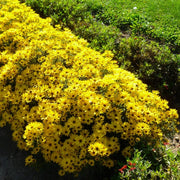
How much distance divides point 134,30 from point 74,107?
3.97 meters

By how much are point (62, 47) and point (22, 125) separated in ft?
4.51

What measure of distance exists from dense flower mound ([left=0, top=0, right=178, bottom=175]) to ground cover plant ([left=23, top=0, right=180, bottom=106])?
1486 millimetres

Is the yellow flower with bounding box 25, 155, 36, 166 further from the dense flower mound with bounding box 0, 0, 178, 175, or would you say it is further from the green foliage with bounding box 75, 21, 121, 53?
the green foliage with bounding box 75, 21, 121, 53

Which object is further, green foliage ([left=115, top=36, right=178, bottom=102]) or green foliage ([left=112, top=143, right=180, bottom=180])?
green foliage ([left=115, top=36, right=178, bottom=102])

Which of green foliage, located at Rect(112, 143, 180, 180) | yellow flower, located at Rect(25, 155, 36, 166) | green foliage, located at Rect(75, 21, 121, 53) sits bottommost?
yellow flower, located at Rect(25, 155, 36, 166)

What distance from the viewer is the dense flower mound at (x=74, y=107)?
2518 millimetres

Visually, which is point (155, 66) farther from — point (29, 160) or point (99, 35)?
point (29, 160)

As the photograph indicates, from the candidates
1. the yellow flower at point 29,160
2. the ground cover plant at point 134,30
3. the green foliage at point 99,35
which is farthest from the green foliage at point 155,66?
the yellow flower at point 29,160

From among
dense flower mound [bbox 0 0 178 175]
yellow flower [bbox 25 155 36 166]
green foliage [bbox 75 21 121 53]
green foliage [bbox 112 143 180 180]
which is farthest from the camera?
green foliage [bbox 75 21 121 53]

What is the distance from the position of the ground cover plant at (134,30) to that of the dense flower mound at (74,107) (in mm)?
1486

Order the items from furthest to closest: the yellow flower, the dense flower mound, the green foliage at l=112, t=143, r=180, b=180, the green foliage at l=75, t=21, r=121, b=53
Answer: the green foliage at l=75, t=21, r=121, b=53, the yellow flower, the dense flower mound, the green foliage at l=112, t=143, r=180, b=180

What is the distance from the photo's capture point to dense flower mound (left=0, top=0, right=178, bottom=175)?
→ 2518 mm

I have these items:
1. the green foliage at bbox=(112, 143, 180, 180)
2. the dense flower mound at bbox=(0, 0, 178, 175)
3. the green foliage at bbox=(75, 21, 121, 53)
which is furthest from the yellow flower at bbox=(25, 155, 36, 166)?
the green foliage at bbox=(75, 21, 121, 53)

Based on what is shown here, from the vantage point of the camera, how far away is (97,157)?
7.91ft
